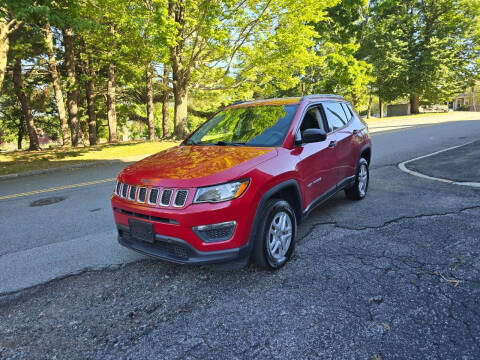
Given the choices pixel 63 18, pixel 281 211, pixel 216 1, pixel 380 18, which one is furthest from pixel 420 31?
pixel 281 211

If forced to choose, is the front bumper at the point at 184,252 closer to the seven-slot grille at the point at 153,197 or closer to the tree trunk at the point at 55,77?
the seven-slot grille at the point at 153,197

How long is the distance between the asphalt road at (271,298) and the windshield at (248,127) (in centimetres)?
140

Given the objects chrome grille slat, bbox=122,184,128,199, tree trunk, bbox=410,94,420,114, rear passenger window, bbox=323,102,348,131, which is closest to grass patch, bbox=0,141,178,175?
chrome grille slat, bbox=122,184,128,199

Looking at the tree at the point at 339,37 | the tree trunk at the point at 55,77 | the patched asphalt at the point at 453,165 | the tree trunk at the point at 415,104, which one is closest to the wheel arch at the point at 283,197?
the patched asphalt at the point at 453,165

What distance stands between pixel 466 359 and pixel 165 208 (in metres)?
2.41

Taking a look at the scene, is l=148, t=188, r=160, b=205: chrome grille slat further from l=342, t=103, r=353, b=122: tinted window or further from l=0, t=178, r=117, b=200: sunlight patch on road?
l=0, t=178, r=117, b=200: sunlight patch on road

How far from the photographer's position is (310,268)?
3.22 meters

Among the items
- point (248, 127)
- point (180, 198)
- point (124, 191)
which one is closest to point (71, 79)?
point (248, 127)

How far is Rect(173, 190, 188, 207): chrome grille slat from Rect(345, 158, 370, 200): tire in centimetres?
354

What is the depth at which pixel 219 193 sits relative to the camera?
8.85 ft

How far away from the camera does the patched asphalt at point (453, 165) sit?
22.2 feet

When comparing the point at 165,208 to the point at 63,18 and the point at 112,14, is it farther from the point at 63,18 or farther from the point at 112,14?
the point at 112,14

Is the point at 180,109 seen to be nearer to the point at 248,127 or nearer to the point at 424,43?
the point at 248,127

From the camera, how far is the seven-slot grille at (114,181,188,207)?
2695 millimetres
